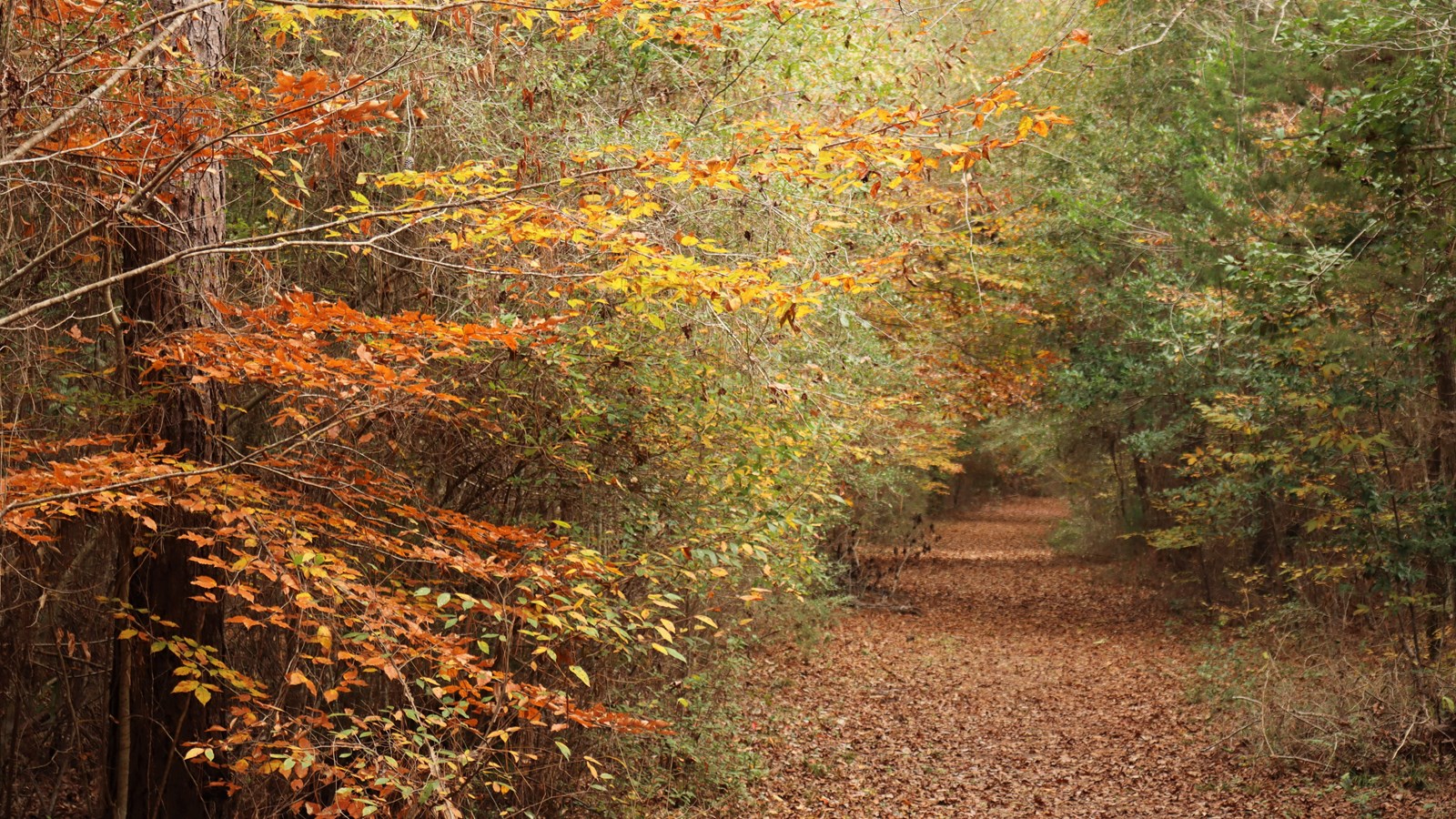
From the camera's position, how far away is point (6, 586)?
5.48 metres

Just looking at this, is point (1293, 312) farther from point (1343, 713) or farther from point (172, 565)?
point (172, 565)

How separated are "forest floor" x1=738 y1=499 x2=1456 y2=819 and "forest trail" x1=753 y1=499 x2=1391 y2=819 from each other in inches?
0.9

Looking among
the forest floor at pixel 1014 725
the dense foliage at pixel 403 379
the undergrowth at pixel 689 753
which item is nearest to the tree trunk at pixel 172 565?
the dense foliage at pixel 403 379

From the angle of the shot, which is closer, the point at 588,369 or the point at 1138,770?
the point at 588,369

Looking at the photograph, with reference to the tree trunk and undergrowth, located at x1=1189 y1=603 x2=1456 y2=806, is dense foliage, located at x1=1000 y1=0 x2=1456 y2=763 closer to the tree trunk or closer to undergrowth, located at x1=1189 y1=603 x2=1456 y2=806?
undergrowth, located at x1=1189 y1=603 x2=1456 y2=806

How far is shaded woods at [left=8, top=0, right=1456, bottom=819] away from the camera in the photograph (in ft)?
14.5

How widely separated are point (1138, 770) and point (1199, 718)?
154 cm

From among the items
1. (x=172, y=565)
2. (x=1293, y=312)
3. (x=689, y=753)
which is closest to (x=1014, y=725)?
(x=689, y=753)

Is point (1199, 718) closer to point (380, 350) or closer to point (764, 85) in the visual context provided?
point (764, 85)

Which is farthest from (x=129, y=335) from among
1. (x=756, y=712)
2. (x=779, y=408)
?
(x=756, y=712)

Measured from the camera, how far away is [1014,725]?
11094 mm

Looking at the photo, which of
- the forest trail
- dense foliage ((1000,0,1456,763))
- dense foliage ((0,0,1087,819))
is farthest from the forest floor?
dense foliage ((0,0,1087,819))

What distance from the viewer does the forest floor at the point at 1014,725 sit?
27.2 ft

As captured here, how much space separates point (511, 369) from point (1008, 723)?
743 cm
